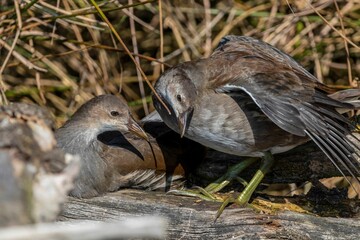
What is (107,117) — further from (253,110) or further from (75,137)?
(253,110)

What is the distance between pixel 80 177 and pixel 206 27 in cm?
224

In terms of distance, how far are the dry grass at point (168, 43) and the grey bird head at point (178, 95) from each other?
3.65 feet

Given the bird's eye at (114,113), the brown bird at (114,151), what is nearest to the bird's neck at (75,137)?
the brown bird at (114,151)

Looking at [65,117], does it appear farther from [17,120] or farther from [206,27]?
[17,120]

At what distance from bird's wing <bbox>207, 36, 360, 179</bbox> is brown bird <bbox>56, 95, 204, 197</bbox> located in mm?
567

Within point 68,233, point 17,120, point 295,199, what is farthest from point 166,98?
point 68,233

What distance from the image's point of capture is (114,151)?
15.4 feet

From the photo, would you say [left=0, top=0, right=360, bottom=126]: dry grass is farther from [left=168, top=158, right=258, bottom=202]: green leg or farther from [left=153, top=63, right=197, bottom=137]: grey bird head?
[left=168, top=158, right=258, bottom=202]: green leg

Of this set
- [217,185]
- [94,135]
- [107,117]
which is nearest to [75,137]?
[94,135]

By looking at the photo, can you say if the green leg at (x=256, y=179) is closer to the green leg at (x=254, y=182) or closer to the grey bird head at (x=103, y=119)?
the green leg at (x=254, y=182)

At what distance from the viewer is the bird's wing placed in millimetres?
4281

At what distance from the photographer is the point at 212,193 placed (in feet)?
15.3

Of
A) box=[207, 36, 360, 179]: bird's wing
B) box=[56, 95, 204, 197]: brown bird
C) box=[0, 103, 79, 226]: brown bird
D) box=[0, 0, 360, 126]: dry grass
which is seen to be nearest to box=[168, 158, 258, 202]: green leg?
box=[56, 95, 204, 197]: brown bird

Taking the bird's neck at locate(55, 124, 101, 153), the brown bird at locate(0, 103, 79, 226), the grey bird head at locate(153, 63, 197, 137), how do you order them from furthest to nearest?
the bird's neck at locate(55, 124, 101, 153)
the grey bird head at locate(153, 63, 197, 137)
the brown bird at locate(0, 103, 79, 226)
